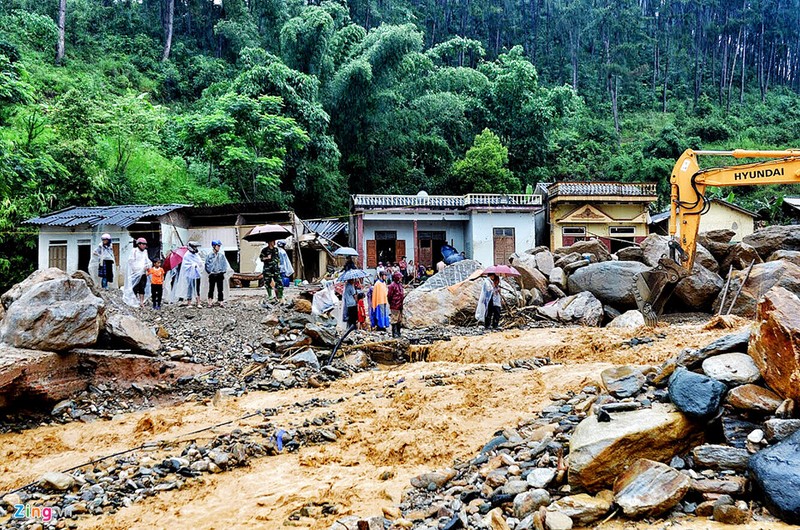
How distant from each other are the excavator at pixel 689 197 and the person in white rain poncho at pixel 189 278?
12341 millimetres

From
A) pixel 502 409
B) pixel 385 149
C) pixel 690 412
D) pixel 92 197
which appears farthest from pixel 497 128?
pixel 690 412

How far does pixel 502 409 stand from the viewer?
8.27 meters

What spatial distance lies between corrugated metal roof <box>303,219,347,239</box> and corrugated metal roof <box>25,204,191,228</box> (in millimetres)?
7240

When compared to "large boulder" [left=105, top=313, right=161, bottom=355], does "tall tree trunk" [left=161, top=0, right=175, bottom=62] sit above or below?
above

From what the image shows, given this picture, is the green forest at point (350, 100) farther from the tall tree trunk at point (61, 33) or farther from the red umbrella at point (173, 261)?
the red umbrella at point (173, 261)

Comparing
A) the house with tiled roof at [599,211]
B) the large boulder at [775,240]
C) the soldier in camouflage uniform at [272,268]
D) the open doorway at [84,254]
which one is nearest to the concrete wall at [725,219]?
the house with tiled roof at [599,211]

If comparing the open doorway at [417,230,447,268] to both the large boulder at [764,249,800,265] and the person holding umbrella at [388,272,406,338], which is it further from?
the large boulder at [764,249,800,265]

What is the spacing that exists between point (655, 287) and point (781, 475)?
12097 mm

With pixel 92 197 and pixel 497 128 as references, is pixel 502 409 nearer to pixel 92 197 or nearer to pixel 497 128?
pixel 92 197

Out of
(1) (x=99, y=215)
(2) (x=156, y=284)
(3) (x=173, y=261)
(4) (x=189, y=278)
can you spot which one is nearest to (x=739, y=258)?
(4) (x=189, y=278)

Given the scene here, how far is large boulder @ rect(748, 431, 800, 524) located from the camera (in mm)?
3943

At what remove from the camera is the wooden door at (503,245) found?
92.8 ft

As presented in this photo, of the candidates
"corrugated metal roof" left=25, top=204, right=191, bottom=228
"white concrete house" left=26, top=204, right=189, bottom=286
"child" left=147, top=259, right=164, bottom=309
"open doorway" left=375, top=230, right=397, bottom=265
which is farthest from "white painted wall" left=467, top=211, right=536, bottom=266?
"child" left=147, top=259, right=164, bottom=309

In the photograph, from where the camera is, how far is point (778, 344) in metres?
4.84
